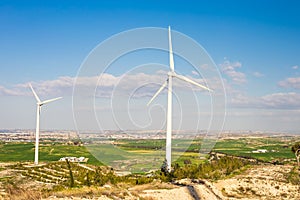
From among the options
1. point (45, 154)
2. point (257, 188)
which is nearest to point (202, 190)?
point (257, 188)

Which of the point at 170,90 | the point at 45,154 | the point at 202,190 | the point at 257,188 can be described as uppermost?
the point at 170,90

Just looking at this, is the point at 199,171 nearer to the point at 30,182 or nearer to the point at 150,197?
the point at 150,197

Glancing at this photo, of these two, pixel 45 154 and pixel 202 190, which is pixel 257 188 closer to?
pixel 202 190

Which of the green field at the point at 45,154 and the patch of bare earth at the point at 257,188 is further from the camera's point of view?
the green field at the point at 45,154

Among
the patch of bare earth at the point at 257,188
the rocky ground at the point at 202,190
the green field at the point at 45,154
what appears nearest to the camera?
the rocky ground at the point at 202,190

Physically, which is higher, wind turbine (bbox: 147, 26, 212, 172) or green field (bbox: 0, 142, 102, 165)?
wind turbine (bbox: 147, 26, 212, 172)

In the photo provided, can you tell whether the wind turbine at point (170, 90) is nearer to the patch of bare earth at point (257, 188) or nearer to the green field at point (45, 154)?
the patch of bare earth at point (257, 188)

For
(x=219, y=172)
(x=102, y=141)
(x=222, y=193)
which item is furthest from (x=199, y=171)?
(x=102, y=141)

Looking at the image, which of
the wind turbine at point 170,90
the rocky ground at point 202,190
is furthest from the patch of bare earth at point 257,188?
the wind turbine at point 170,90

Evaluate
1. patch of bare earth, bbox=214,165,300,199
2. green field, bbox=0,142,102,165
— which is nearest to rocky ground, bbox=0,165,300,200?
patch of bare earth, bbox=214,165,300,199

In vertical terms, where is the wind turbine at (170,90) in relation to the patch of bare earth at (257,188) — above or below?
above

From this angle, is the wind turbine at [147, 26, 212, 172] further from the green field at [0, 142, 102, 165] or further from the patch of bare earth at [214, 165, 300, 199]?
the green field at [0, 142, 102, 165]

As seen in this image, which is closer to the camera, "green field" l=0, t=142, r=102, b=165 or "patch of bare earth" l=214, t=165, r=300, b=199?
"patch of bare earth" l=214, t=165, r=300, b=199
